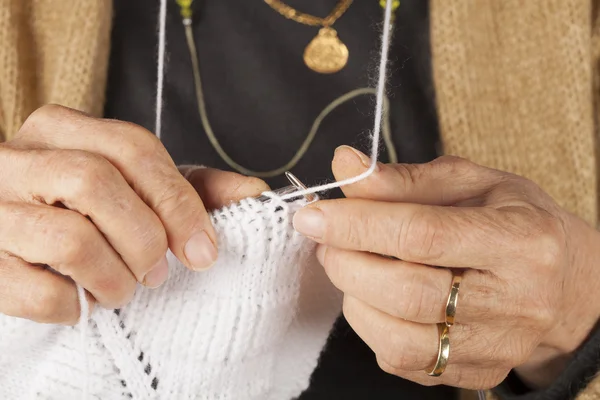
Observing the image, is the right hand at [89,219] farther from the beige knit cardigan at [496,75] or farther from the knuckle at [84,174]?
the beige knit cardigan at [496,75]

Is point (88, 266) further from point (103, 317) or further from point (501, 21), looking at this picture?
point (501, 21)

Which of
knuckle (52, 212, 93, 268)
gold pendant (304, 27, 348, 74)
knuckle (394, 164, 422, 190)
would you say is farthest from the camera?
gold pendant (304, 27, 348, 74)

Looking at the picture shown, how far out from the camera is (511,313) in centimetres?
60

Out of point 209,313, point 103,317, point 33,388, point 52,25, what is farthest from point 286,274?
point 52,25

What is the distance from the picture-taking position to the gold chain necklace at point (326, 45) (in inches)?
35.4

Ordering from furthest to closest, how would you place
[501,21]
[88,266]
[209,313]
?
[501,21]
[209,313]
[88,266]

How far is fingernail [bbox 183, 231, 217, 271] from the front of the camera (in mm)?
579

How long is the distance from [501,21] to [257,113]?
0.44 metres

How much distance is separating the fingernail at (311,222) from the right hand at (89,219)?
95mm

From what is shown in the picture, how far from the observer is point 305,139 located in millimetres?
948

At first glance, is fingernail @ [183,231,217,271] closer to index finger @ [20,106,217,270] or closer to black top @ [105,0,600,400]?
index finger @ [20,106,217,270]

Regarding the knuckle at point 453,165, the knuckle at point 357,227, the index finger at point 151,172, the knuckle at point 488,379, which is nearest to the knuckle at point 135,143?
the index finger at point 151,172

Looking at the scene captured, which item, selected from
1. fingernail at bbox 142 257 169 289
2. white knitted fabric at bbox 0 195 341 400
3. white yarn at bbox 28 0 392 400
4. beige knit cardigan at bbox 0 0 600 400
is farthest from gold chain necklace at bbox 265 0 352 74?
fingernail at bbox 142 257 169 289

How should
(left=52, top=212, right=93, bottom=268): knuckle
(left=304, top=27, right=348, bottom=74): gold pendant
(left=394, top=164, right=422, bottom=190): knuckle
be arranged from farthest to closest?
(left=304, top=27, right=348, bottom=74): gold pendant < (left=394, top=164, right=422, bottom=190): knuckle < (left=52, top=212, right=93, bottom=268): knuckle
